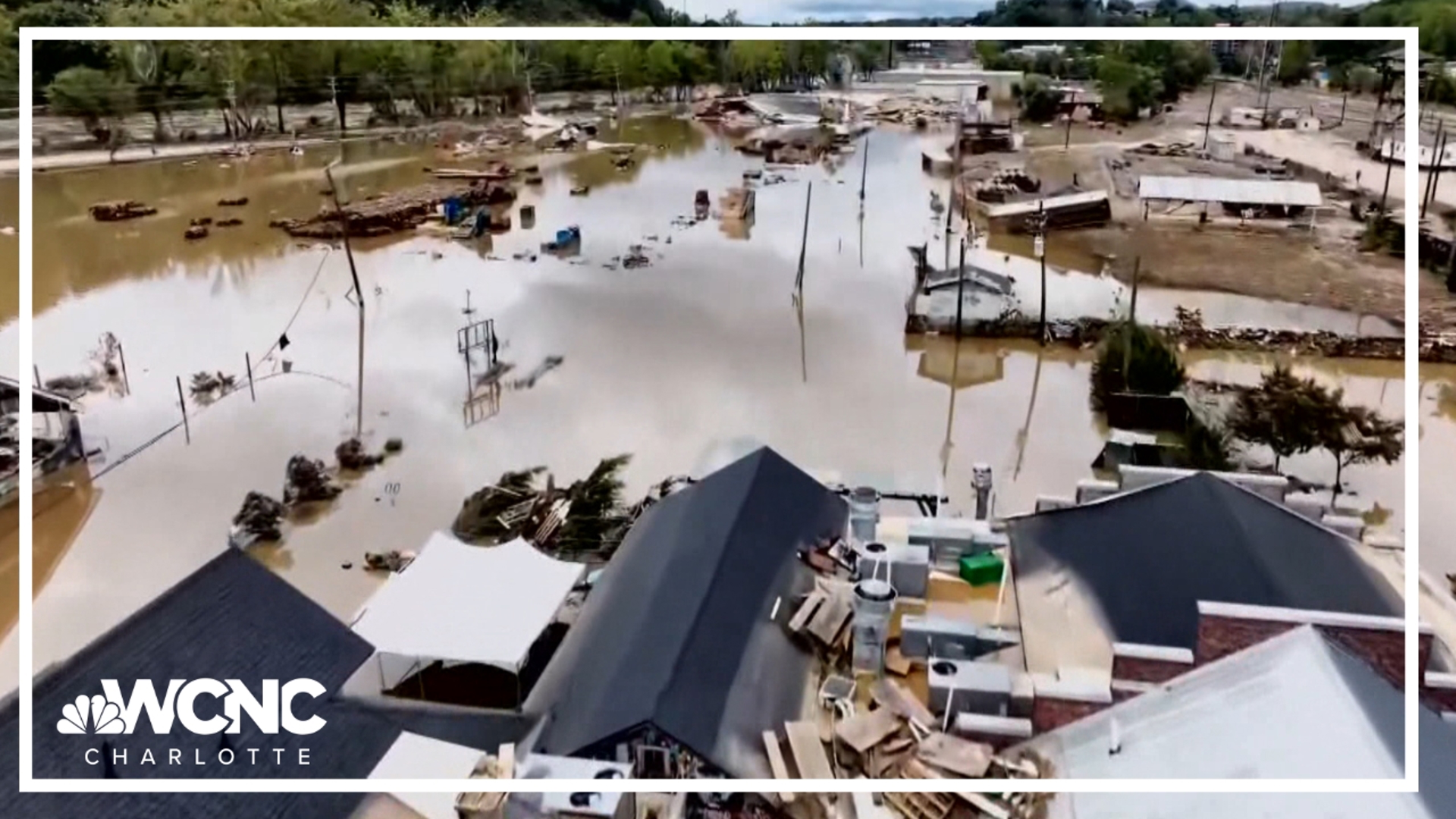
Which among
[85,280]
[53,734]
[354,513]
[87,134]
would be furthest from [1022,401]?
[85,280]

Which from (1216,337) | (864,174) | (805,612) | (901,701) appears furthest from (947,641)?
(864,174)

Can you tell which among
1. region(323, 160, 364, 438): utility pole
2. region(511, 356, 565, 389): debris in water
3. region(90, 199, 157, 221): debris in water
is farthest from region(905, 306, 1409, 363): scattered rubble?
region(90, 199, 157, 221): debris in water

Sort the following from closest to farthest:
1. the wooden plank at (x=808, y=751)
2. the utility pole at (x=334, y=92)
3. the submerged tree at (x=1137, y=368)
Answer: the wooden plank at (x=808, y=751) < the submerged tree at (x=1137, y=368) < the utility pole at (x=334, y=92)

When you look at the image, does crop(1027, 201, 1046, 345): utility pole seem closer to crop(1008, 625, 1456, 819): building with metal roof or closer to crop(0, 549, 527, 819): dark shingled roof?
crop(1008, 625, 1456, 819): building with metal roof

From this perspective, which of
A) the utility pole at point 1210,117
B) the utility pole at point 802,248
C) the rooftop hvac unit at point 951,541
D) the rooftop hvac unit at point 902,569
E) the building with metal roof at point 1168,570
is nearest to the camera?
the building with metal roof at point 1168,570

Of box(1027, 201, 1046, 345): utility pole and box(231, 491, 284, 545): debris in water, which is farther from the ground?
box(1027, 201, 1046, 345): utility pole

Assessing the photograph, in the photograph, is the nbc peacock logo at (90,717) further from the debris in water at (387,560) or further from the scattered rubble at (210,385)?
the scattered rubble at (210,385)

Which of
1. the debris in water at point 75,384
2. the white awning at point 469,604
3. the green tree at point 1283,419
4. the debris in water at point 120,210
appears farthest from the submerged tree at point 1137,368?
the debris in water at point 120,210
